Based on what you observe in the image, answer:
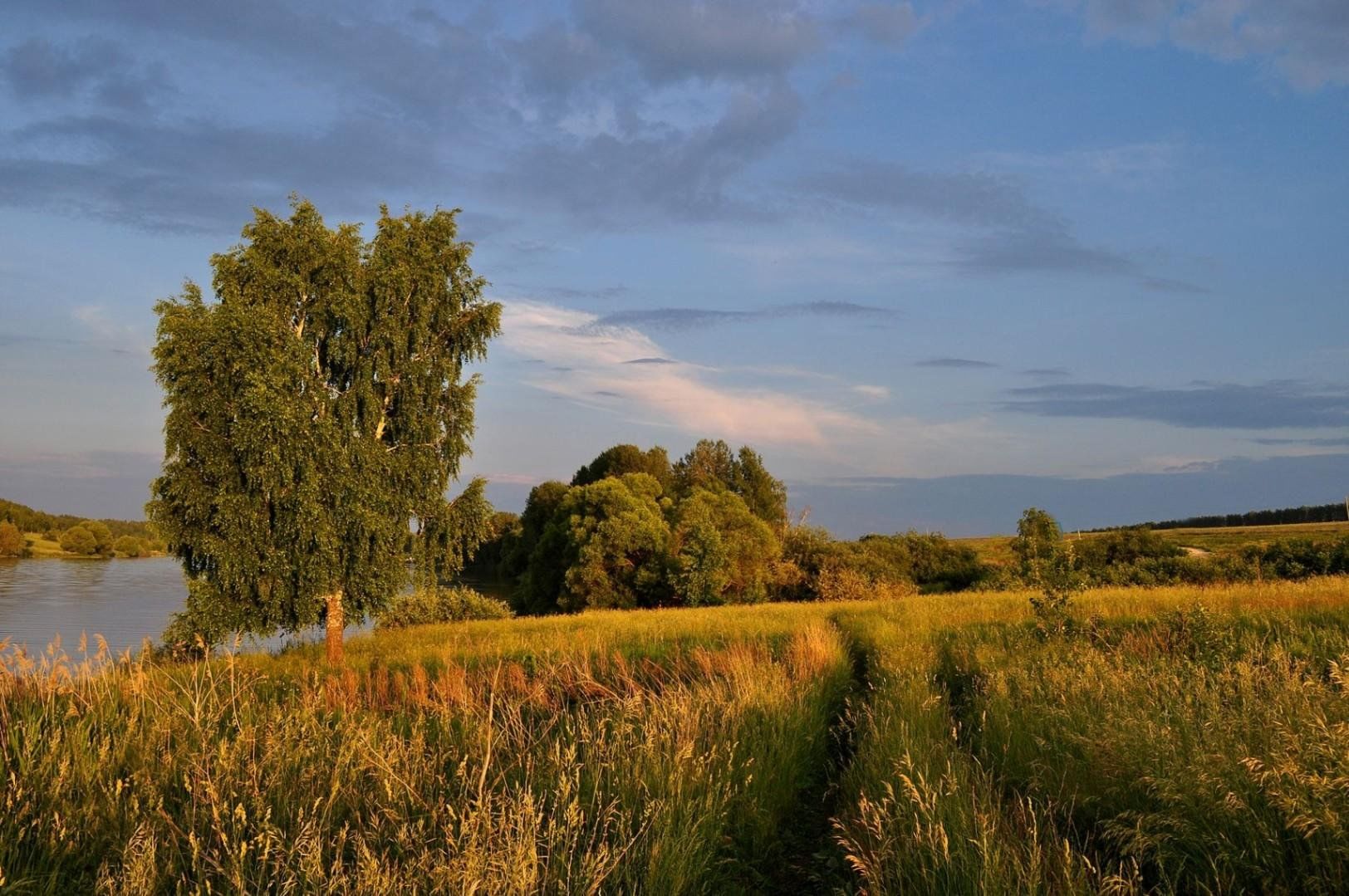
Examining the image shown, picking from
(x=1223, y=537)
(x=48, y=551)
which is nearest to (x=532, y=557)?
(x=1223, y=537)

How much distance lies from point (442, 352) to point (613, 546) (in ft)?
82.1

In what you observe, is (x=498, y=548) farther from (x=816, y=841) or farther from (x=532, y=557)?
(x=816, y=841)

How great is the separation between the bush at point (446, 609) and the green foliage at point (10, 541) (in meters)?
90.7

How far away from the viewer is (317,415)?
1941cm

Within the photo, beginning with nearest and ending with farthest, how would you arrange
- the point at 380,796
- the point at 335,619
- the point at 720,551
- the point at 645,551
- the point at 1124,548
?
the point at 380,796 < the point at 335,619 < the point at 720,551 < the point at 645,551 < the point at 1124,548

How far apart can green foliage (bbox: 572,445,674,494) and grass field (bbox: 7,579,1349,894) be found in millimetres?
58688

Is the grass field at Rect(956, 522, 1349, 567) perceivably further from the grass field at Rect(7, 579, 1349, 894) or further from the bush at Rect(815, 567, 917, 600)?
the grass field at Rect(7, 579, 1349, 894)

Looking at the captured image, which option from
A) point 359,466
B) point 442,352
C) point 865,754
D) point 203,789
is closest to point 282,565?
point 359,466

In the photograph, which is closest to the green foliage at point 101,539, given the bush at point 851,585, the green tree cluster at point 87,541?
the green tree cluster at point 87,541

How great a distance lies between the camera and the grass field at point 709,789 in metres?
3.84

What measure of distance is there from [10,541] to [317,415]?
10573cm

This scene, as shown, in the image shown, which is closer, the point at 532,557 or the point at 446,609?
the point at 446,609

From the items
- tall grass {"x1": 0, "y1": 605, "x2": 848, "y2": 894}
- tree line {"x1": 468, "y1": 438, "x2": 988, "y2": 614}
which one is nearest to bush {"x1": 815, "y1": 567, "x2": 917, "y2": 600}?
tree line {"x1": 468, "y1": 438, "x2": 988, "y2": 614}

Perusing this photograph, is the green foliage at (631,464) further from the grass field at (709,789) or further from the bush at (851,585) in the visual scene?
the grass field at (709,789)
